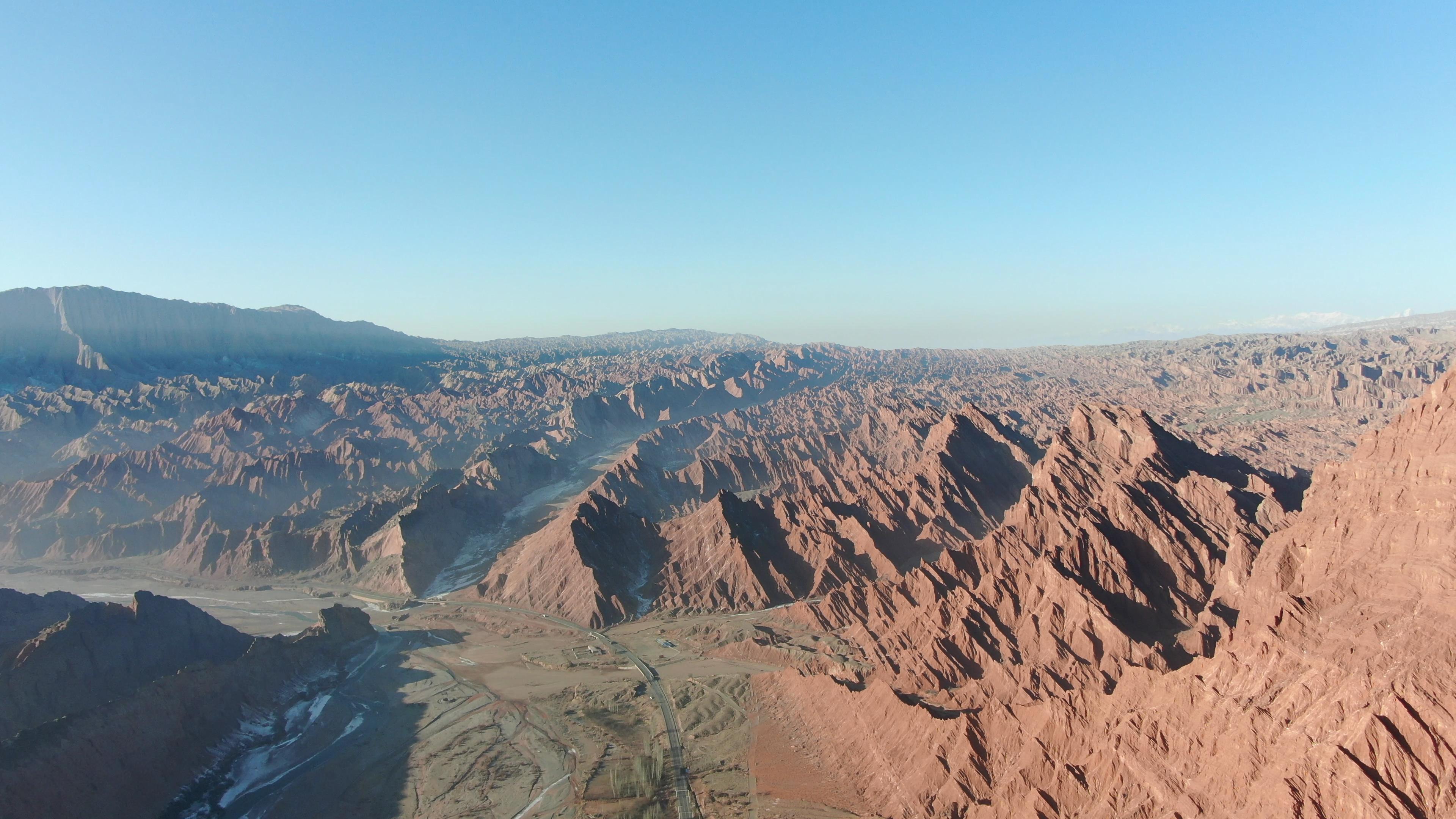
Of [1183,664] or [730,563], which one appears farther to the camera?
[730,563]

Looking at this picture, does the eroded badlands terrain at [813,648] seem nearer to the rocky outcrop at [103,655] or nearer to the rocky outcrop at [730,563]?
the rocky outcrop at [103,655]

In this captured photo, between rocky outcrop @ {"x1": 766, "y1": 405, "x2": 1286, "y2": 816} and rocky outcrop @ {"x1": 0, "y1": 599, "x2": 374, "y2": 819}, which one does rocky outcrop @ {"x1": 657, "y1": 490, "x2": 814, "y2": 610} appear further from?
rocky outcrop @ {"x1": 0, "y1": 599, "x2": 374, "y2": 819}

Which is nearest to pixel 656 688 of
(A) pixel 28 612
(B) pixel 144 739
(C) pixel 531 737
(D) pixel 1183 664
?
(C) pixel 531 737

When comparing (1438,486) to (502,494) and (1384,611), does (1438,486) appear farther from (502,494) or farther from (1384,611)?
(502,494)

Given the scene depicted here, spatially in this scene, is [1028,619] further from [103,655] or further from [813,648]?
[103,655]

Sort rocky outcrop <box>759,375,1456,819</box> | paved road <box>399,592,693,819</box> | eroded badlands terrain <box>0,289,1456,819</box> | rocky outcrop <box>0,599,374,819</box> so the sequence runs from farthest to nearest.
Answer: paved road <box>399,592,693,819</box> < rocky outcrop <box>0,599,374,819</box> < eroded badlands terrain <box>0,289,1456,819</box> < rocky outcrop <box>759,375,1456,819</box>

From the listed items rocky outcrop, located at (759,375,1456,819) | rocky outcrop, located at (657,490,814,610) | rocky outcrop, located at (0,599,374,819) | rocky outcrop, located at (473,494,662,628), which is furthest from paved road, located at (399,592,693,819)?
rocky outcrop, located at (0,599,374,819)

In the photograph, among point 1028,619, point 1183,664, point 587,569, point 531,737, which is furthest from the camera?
point 587,569
